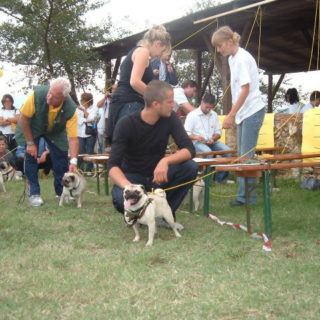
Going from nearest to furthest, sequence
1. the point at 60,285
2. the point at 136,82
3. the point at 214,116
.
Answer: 1. the point at 60,285
2. the point at 136,82
3. the point at 214,116

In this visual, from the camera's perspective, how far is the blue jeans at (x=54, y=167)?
5.67 meters

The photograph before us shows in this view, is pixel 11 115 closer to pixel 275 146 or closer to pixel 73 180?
pixel 73 180

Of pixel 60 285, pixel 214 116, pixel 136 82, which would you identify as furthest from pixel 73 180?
pixel 60 285

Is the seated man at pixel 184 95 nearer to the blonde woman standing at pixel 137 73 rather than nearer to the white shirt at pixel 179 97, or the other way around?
the white shirt at pixel 179 97

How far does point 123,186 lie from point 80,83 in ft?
36.9

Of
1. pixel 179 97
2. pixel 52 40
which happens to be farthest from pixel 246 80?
pixel 52 40

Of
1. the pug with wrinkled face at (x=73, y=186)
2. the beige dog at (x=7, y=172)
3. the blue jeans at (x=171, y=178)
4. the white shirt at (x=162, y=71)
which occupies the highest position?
the white shirt at (x=162, y=71)

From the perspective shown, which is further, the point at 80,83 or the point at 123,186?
the point at 80,83

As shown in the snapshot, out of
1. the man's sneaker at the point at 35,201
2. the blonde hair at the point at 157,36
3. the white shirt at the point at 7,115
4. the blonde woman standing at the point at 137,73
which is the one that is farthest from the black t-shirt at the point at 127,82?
the white shirt at the point at 7,115

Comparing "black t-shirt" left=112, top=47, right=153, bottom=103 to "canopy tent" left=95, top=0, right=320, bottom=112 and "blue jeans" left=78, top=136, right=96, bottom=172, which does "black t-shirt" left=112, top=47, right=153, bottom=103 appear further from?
"blue jeans" left=78, top=136, right=96, bottom=172

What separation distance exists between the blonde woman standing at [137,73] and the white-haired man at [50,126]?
974 mm

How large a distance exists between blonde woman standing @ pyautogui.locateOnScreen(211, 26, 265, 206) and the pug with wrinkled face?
6.90 feet

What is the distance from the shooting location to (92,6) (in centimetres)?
1328

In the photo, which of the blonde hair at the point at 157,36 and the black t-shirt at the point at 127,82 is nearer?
the blonde hair at the point at 157,36
